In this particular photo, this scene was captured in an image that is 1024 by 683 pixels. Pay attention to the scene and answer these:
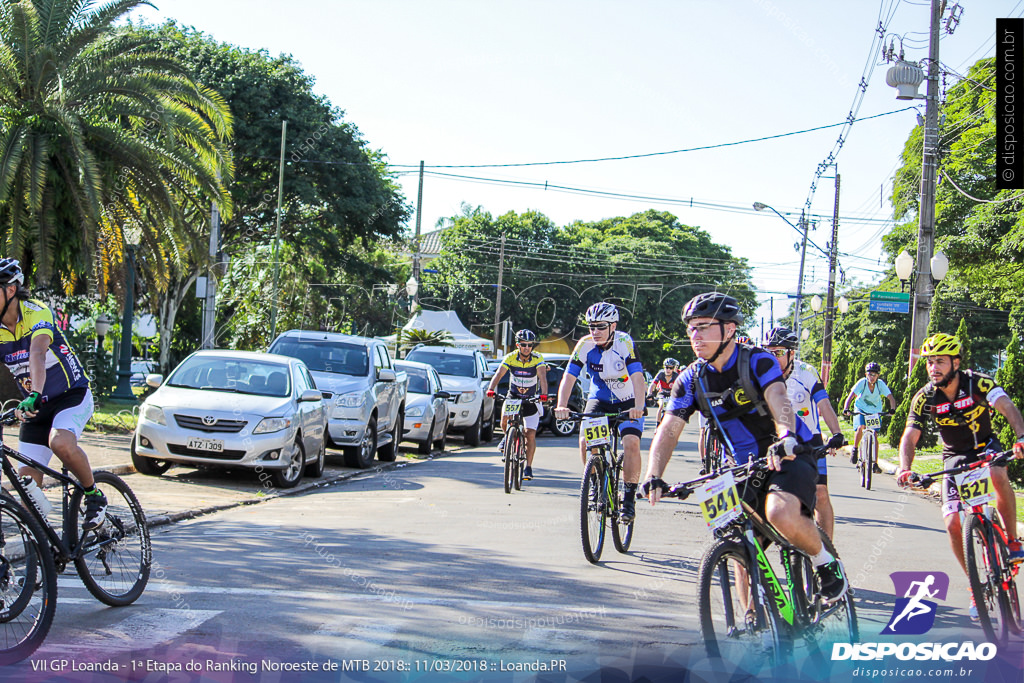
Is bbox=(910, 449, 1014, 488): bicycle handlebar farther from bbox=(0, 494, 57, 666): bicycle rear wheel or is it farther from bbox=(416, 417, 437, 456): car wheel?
bbox=(416, 417, 437, 456): car wheel

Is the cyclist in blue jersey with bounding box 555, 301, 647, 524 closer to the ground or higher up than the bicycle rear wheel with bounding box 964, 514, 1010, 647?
higher up

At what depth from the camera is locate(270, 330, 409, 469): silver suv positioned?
15.9 meters

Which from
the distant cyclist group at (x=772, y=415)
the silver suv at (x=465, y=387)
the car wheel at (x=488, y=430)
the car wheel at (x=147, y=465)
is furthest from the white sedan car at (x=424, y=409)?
the distant cyclist group at (x=772, y=415)

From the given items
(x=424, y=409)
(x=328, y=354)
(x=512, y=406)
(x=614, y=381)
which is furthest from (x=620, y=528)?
(x=424, y=409)

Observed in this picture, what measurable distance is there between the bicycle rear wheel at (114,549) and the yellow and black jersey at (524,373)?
7.54m

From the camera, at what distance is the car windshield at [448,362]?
23734 mm

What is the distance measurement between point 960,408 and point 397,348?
34037 mm

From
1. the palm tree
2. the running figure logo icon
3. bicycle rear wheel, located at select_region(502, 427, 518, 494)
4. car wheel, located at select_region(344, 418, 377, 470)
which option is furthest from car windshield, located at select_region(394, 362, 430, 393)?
the running figure logo icon

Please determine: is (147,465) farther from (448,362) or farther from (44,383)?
(448,362)

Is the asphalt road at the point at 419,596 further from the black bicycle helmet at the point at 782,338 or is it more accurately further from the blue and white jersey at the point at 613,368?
the black bicycle helmet at the point at 782,338

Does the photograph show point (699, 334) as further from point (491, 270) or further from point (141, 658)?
point (491, 270)

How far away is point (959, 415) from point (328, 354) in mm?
11731

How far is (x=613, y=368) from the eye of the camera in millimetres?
9391

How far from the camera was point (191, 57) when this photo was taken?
113ft
